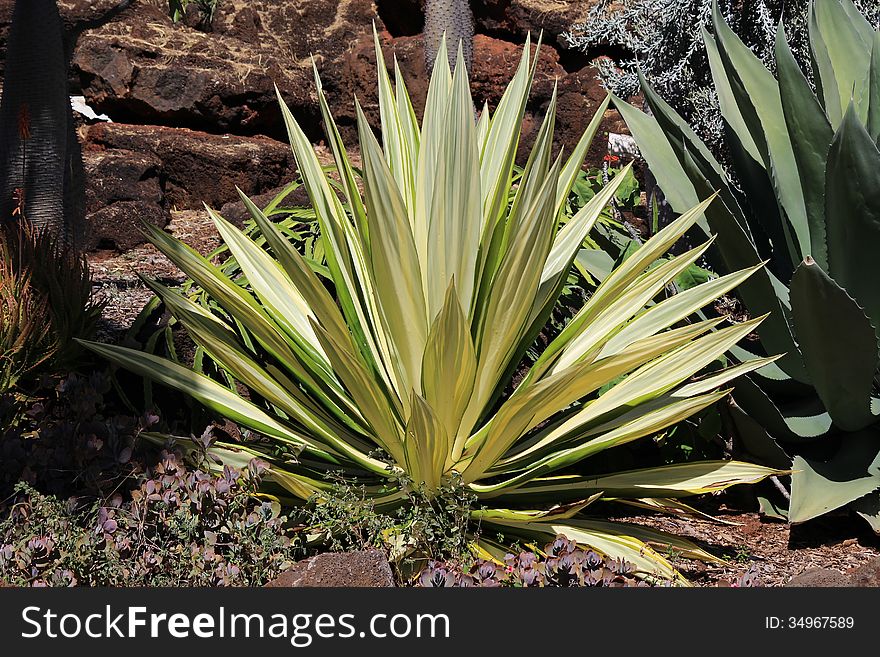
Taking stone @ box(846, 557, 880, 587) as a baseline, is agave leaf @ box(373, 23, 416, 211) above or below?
above

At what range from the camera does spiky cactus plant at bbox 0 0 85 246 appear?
3762mm

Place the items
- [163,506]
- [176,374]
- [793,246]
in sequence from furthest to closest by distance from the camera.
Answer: [793,246]
[176,374]
[163,506]

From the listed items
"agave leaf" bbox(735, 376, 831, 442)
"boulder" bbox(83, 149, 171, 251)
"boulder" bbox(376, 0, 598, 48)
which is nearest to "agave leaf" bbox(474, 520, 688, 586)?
"agave leaf" bbox(735, 376, 831, 442)

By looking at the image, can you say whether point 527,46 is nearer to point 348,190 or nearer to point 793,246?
point 348,190

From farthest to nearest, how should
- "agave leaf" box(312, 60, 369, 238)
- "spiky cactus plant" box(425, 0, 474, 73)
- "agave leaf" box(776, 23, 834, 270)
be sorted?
"spiky cactus plant" box(425, 0, 474, 73) < "agave leaf" box(776, 23, 834, 270) < "agave leaf" box(312, 60, 369, 238)

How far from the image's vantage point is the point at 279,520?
2.33 meters

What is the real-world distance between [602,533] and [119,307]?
2.35m

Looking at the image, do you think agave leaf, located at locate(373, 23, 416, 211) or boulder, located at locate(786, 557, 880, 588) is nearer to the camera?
boulder, located at locate(786, 557, 880, 588)

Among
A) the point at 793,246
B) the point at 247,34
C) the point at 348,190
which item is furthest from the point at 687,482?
the point at 247,34

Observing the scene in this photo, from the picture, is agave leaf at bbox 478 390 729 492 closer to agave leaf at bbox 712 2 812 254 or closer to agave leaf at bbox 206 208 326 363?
agave leaf at bbox 206 208 326 363

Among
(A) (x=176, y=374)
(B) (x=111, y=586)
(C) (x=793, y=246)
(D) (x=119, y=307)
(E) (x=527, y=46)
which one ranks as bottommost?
(D) (x=119, y=307)

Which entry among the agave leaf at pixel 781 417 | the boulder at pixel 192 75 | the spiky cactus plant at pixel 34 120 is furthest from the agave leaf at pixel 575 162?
the boulder at pixel 192 75

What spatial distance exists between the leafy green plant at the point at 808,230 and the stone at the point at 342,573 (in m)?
1.15

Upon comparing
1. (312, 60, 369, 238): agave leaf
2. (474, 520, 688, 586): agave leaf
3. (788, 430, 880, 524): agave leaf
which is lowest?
(474, 520, 688, 586): agave leaf
